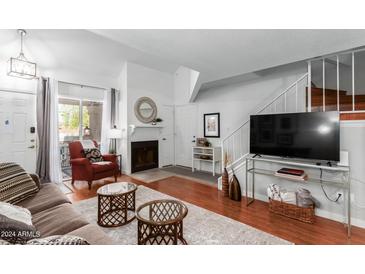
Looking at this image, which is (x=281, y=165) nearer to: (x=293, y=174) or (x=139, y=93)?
(x=293, y=174)

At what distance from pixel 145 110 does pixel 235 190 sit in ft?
11.5

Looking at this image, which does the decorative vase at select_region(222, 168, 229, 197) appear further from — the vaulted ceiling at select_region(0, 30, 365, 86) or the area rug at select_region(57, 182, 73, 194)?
the area rug at select_region(57, 182, 73, 194)

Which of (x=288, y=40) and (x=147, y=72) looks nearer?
(x=288, y=40)

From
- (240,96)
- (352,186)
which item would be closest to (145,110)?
(240,96)

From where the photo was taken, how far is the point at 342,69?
10.9 ft

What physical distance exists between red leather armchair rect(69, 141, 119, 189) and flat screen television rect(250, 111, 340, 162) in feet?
9.98

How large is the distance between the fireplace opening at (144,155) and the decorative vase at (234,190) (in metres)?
2.86

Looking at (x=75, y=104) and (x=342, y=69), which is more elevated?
(x=342, y=69)

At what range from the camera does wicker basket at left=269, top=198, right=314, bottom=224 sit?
2.23 metres

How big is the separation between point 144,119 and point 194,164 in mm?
2080

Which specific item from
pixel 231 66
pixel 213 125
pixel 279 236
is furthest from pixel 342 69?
pixel 279 236

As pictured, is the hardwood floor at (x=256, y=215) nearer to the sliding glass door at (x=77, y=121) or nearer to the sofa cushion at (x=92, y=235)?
the sliding glass door at (x=77, y=121)

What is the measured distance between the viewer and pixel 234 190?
2969 millimetres
